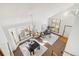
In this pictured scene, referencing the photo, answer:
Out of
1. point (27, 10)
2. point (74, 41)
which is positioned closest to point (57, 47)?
point (74, 41)

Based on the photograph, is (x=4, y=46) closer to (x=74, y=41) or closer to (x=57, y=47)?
(x=57, y=47)

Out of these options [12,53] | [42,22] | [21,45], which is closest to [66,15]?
[42,22]

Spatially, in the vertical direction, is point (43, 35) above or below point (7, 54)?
above

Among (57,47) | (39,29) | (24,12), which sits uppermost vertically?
(24,12)

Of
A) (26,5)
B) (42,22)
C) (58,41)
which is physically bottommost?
(58,41)

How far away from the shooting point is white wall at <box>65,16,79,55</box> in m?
0.93

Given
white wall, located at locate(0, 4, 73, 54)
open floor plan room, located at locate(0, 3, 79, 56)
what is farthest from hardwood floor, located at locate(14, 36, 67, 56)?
white wall, located at locate(0, 4, 73, 54)

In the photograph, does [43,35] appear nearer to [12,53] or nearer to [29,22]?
[29,22]

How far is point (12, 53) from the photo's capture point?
37.6 inches

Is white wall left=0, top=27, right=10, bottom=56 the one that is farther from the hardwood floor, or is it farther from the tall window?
the tall window

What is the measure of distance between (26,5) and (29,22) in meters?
0.13

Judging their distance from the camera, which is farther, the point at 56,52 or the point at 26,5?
the point at 56,52

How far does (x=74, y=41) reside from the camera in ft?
3.17

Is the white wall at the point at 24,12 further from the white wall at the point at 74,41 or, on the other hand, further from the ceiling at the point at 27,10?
the white wall at the point at 74,41
